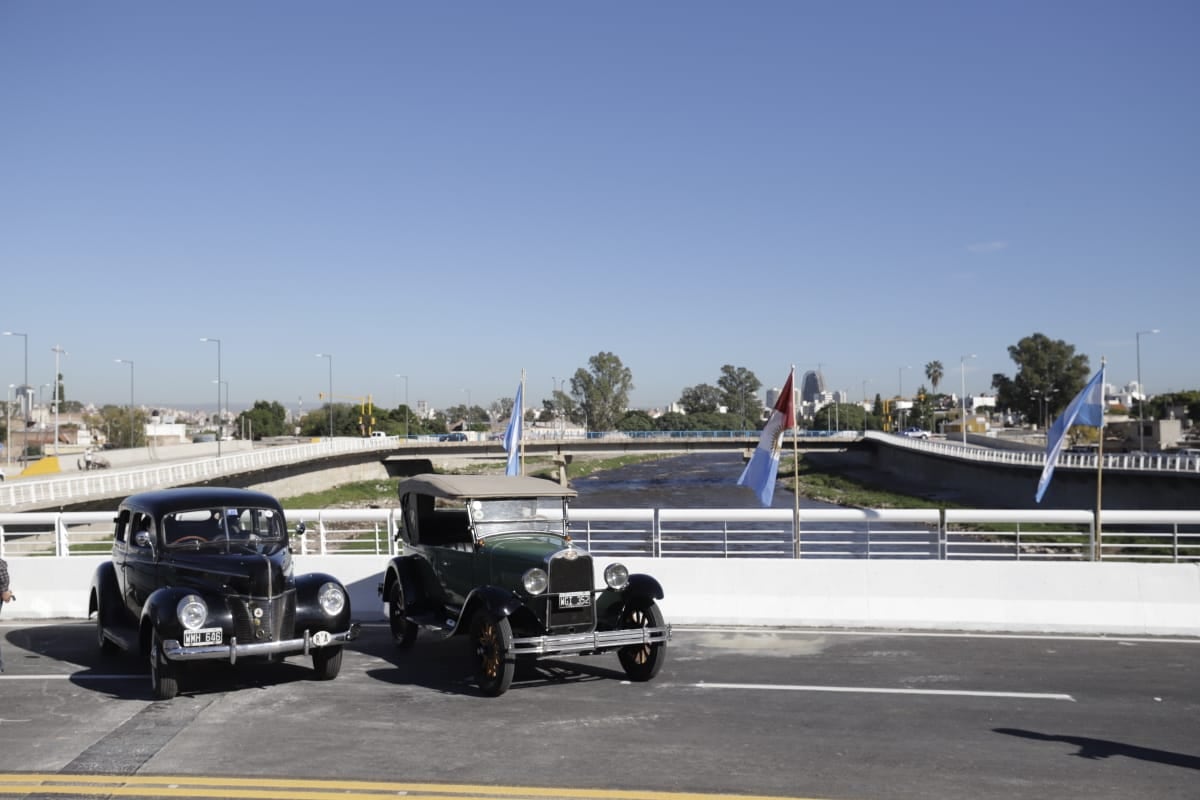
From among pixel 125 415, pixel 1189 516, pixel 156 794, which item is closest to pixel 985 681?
pixel 1189 516

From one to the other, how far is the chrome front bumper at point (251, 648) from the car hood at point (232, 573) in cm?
57

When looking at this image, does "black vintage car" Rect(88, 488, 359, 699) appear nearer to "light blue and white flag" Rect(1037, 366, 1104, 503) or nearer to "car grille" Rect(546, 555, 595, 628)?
"car grille" Rect(546, 555, 595, 628)

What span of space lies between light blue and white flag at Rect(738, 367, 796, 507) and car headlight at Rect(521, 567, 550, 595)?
798 cm

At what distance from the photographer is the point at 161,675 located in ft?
34.3

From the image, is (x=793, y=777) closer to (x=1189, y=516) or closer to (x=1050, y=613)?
(x=1050, y=613)

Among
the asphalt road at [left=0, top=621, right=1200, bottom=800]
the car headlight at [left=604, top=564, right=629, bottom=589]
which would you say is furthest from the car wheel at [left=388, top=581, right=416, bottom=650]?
the car headlight at [left=604, top=564, right=629, bottom=589]

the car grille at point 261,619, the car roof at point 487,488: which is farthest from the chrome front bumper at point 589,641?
the car grille at point 261,619

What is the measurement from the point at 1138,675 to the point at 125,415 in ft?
523

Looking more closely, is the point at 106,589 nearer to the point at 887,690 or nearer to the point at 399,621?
the point at 399,621

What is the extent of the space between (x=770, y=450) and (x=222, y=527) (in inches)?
402

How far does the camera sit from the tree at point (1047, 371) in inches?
5881

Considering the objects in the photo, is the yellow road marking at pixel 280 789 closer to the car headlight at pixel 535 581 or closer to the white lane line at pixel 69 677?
the car headlight at pixel 535 581

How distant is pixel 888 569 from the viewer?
14.6 m

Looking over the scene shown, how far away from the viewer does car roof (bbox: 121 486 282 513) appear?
12.1m
